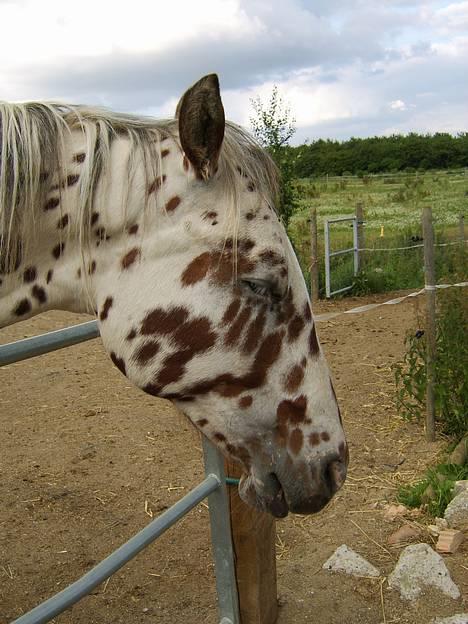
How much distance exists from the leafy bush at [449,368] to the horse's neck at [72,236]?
11.5ft

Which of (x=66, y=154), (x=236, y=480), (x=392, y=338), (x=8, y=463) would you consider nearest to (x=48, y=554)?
(x=8, y=463)

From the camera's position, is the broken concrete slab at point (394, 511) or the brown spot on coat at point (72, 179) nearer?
the brown spot on coat at point (72, 179)

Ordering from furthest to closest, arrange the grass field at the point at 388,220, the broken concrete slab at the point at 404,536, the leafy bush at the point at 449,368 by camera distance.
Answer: the grass field at the point at 388,220 → the leafy bush at the point at 449,368 → the broken concrete slab at the point at 404,536

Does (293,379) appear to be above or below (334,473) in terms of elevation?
above

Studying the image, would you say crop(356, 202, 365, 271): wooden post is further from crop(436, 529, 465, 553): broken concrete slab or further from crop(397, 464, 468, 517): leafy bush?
crop(436, 529, 465, 553): broken concrete slab

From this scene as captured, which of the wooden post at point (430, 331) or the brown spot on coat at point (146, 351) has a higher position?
the brown spot on coat at point (146, 351)

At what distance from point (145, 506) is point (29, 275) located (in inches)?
102

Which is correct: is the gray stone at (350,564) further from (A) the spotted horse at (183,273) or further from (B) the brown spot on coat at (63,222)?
(B) the brown spot on coat at (63,222)

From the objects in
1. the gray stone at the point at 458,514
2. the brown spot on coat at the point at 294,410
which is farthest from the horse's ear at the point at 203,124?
the gray stone at the point at 458,514

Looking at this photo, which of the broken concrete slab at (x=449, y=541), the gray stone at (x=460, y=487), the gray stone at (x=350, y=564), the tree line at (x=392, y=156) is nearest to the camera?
the gray stone at (x=350, y=564)

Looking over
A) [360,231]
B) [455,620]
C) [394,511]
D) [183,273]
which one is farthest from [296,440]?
[360,231]

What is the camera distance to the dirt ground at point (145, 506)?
2.89 meters

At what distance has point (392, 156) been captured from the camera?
46094mm

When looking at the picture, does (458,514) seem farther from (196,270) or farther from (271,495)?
(196,270)
